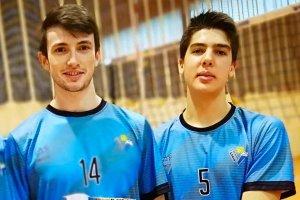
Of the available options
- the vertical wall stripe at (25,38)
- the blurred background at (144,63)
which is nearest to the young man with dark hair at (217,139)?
the blurred background at (144,63)

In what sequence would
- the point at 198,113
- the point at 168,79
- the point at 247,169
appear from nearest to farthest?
the point at 247,169 < the point at 198,113 < the point at 168,79

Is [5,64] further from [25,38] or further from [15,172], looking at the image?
[15,172]

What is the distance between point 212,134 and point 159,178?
8.4 inches

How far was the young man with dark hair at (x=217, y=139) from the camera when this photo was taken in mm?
1189

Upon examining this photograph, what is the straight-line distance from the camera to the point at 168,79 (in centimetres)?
420

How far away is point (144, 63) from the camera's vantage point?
13.5ft

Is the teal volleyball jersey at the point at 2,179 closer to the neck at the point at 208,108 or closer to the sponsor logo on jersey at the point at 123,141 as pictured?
the sponsor logo on jersey at the point at 123,141

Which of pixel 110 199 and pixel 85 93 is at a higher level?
pixel 85 93

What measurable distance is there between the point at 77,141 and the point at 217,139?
0.38m

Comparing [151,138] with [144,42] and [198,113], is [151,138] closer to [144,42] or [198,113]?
[198,113]

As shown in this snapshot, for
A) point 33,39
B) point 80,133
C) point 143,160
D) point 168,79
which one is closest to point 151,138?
point 143,160

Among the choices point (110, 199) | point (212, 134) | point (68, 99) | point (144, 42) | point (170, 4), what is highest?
point (170, 4)

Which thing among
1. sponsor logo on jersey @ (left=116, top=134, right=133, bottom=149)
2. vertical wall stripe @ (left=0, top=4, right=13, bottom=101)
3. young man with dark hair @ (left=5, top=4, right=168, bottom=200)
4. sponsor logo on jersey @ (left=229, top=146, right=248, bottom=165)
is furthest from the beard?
vertical wall stripe @ (left=0, top=4, right=13, bottom=101)

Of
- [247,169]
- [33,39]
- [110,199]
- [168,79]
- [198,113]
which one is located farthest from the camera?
[168,79]
